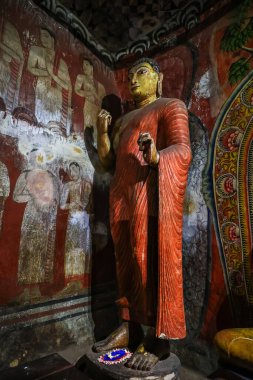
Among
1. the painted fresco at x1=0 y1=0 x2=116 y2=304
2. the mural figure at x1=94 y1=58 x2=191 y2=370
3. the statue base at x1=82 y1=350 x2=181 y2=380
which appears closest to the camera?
the statue base at x1=82 y1=350 x2=181 y2=380

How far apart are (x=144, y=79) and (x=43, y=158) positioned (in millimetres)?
1181

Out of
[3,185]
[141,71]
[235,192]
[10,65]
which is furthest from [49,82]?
[235,192]

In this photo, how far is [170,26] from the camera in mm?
3275

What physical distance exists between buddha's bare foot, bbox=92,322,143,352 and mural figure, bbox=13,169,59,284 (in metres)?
0.72

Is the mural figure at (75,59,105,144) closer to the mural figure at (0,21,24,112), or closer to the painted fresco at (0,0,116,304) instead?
the painted fresco at (0,0,116,304)

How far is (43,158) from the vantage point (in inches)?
102

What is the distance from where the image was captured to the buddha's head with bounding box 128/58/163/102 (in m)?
2.68

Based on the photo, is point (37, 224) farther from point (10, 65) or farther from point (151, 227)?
point (10, 65)

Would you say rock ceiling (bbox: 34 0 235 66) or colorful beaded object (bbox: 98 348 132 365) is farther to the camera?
rock ceiling (bbox: 34 0 235 66)

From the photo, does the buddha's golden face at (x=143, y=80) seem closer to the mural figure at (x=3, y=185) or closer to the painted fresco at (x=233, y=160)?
the painted fresco at (x=233, y=160)

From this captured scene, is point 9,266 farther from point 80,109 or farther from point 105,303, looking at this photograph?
point 80,109

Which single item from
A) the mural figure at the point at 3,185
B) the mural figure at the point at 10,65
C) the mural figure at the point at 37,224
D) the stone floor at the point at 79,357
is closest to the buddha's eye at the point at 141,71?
the mural figure at the point at 10,65

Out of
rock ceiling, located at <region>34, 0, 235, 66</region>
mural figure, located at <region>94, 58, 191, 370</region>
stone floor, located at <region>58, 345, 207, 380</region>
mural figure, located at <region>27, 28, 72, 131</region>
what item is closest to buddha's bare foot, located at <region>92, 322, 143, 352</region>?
mural figure, located at <region>94, 58, 191, 370</region>

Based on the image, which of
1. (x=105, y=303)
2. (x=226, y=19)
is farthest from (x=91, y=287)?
(x=226, y=19)
